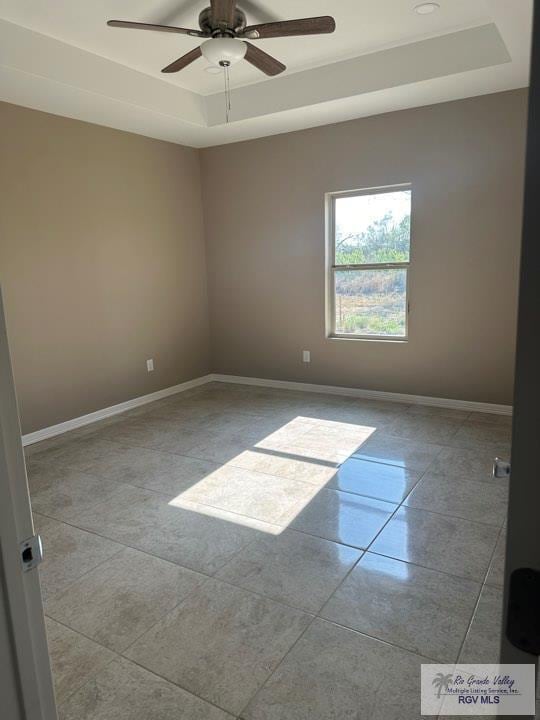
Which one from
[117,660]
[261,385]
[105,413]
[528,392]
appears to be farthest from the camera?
[261,385]

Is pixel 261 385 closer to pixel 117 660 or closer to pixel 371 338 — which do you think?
pixel 371 338

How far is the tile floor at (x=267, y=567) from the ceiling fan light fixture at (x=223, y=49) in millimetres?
2600

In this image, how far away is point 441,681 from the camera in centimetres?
168

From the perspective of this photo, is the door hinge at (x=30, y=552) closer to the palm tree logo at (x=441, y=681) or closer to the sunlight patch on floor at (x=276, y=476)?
the palm tree logo at (x=441, y=681)

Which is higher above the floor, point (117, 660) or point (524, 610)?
point (524, 610)

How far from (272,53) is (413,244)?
6.58 ft

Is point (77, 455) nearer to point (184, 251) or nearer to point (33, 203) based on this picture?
point (33, 203)

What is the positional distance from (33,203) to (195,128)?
1.70m

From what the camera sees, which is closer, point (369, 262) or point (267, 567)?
point (267, 567)

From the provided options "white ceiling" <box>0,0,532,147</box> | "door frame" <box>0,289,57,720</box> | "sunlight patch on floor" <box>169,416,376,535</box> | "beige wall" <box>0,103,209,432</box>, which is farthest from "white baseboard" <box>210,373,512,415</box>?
"door frame" <box>0,289,57,720</box>

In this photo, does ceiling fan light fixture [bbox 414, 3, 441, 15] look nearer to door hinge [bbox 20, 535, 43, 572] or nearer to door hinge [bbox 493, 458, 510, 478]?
door hinge [bbox 493, 458, 510, 478]

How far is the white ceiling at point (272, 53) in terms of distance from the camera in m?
3.06

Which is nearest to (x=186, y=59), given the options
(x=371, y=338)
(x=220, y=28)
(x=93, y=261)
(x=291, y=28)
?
(x=220, y=28)

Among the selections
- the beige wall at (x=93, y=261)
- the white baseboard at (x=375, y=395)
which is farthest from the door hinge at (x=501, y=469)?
the white baseboard at (x=375, y=395)
